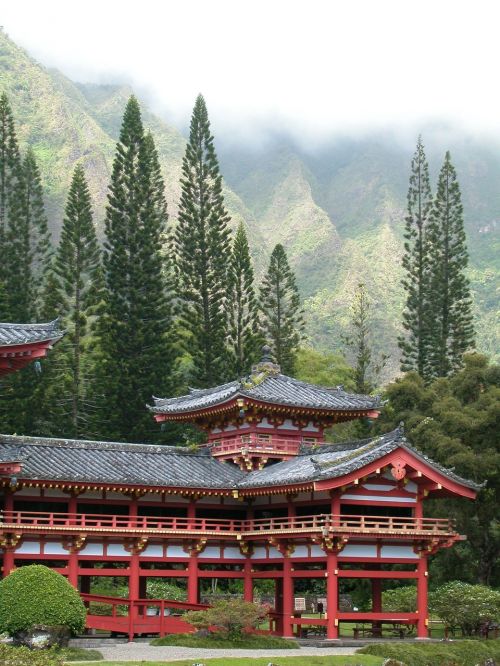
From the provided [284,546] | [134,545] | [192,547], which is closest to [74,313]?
[192,547]

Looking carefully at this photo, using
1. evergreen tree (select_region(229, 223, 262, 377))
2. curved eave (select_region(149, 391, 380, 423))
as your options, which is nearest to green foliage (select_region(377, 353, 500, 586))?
curved eave (select_region(149, 391, 380, 423))

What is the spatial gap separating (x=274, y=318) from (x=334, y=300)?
45700 millimetres

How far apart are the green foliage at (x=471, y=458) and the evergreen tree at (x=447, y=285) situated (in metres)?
13.9

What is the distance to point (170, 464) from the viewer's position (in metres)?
29.8

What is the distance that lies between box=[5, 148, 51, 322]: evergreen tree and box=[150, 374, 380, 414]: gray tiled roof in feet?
56.3

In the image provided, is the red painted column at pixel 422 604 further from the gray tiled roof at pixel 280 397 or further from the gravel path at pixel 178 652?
the gray tiled roof at pixel 280 397

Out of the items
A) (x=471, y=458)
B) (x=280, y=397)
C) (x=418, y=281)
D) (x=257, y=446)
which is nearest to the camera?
(x=257, y=446)

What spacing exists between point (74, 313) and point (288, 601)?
23207 millimetres

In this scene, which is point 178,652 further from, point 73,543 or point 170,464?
point 170,464

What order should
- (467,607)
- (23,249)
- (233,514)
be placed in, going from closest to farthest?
(467,607) → (233,514) → (23,249)

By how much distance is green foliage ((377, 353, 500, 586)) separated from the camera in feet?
108

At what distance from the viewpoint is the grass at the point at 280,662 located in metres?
19.8

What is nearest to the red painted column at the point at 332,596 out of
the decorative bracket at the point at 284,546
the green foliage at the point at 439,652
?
the decorative bracket at the point at 284,546

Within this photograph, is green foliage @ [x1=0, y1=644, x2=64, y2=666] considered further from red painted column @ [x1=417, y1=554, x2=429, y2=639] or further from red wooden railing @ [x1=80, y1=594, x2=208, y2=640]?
red painted column @ [x1=417, y1=554, x2=429, y2=639]
